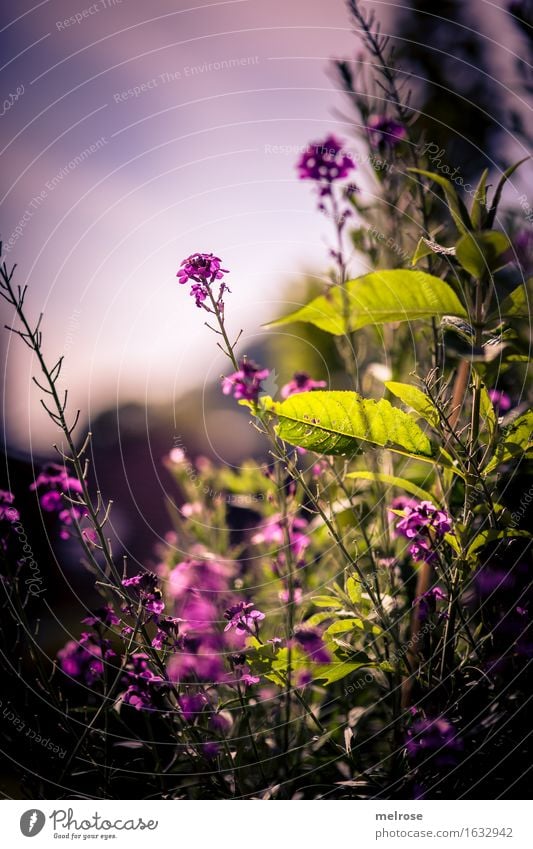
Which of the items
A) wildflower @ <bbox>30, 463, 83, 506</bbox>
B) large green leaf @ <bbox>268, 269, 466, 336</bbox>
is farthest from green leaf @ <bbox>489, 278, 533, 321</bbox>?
wildflower @ <bbox>30, 463, 83, 506</bbox>

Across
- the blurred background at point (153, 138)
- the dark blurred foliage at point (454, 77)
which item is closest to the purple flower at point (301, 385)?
the blurred background at point (153, 138)

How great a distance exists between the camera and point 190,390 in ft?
3.85

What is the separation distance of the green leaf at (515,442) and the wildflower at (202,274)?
17.6 inches

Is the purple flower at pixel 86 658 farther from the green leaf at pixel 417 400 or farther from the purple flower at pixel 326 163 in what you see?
the purple flower at pixel 326 163

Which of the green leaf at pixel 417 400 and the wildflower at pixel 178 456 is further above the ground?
the wildflower at pixel 178 456

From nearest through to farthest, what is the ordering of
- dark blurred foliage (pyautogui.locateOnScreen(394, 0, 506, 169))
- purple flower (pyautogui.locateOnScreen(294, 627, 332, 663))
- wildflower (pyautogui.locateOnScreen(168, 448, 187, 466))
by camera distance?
1. purple flower (pyautogui.locateOnScreen(294, 627, 332, 663))
2. wildflower (pyautogui.locateOnScreen(168, 448, 187, 466))
3. dark blurred foliage (pyautogui.locateOnScreen(394, 0, 506, 169))

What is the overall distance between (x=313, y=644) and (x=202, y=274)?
62cm

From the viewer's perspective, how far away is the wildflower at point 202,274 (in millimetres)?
790

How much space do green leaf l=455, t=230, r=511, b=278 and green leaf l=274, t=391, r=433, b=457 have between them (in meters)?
0.21

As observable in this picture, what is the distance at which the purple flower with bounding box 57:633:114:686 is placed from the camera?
2.85 feet

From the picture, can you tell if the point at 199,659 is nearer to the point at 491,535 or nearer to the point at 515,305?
the point at 491,535

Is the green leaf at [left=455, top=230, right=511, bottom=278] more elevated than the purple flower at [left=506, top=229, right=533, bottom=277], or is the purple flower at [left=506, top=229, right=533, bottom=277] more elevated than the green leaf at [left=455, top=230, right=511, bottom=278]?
the purple flower at [left=506, top=229, right=533, bottom=277]

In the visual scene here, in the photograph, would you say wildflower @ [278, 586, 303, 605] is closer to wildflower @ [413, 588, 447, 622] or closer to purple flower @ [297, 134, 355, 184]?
wildflower @ [413, 588, 447, 622]

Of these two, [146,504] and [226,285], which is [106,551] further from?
[146,504]
